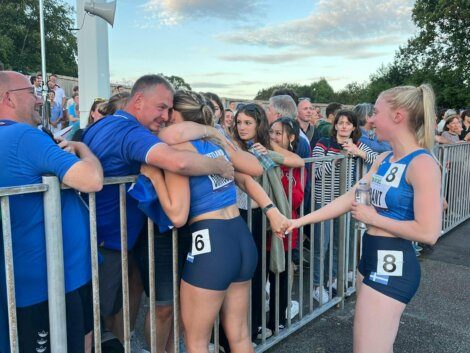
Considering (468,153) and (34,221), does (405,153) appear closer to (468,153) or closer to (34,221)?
(34,221)

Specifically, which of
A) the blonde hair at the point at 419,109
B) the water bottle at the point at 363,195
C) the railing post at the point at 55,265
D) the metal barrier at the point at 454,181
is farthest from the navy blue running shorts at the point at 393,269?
the metal barrier at the point at 454,181

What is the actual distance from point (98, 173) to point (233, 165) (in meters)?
0.82

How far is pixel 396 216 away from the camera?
7.86ft

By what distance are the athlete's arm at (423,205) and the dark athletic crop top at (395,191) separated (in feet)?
0.16

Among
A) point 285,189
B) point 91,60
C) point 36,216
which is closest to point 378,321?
point 285,189

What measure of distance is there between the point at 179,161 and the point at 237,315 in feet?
3.21

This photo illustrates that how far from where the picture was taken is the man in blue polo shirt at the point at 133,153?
2201 millimetres

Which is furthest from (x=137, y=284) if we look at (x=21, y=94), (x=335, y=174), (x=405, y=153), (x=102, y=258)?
(x=335, y=174)

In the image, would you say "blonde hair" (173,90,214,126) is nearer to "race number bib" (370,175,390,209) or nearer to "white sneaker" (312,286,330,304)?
"race number bib" (370,175,390,209)

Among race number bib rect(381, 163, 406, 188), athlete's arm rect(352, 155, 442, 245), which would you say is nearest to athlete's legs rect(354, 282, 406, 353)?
athlete's arm rect(352, 155, 442, 245)

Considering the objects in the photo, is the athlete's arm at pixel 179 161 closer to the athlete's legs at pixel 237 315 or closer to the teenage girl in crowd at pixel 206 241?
the teenage girl in crowd at pixel 206 241

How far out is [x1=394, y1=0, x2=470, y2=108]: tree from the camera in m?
32.2

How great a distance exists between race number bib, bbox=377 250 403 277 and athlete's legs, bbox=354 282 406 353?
4.9 inches

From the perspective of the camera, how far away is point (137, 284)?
2.98m
